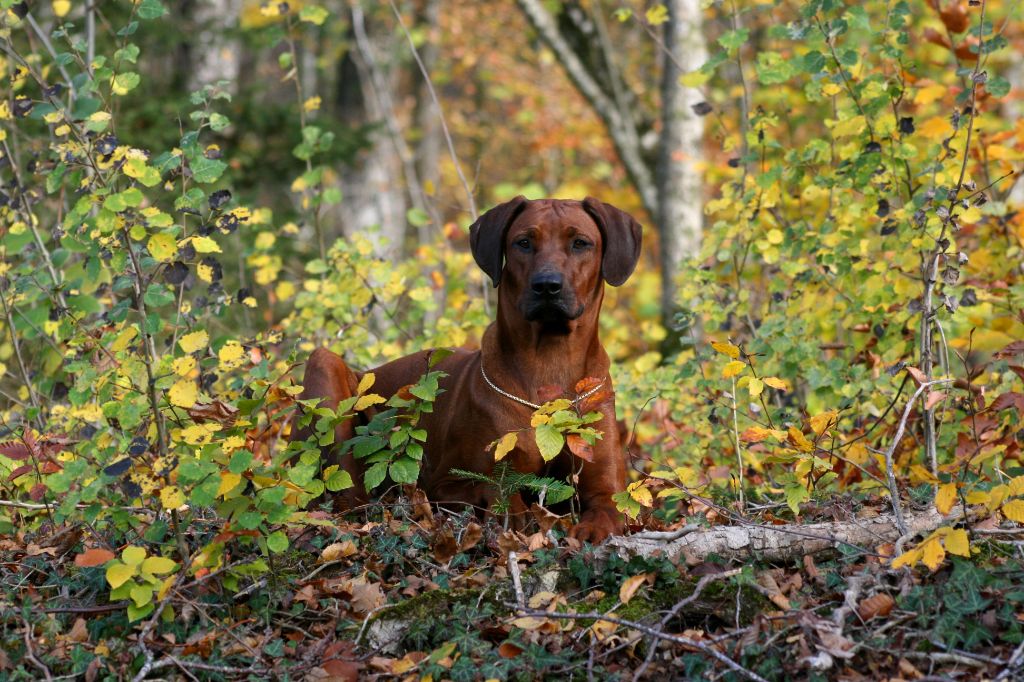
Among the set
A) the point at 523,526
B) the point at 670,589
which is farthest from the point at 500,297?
the point at 670,589

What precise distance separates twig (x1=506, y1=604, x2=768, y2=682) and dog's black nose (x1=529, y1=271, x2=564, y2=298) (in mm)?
1457

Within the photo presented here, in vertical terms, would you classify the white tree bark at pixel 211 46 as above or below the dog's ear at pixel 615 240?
above

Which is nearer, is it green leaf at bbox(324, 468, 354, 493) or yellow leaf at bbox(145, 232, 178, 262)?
green leaf at bbox(324, 468, 354, 493)

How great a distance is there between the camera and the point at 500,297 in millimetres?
5148

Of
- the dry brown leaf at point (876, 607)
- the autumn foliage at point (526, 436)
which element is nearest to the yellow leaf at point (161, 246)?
the autumn foliage at point (526, 436)

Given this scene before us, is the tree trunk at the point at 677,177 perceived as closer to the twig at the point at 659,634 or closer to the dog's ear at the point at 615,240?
the dog's ear at the point at 615,240

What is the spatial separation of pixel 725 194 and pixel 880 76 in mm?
971

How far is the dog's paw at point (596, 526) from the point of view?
15.0 ft

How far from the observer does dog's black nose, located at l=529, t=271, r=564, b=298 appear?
4.85m

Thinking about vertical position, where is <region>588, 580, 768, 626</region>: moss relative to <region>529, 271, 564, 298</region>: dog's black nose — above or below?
below

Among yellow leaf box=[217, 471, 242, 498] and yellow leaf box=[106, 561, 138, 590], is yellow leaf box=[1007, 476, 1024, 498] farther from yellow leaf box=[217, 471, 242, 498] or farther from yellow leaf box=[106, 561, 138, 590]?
yellow leaf box=[106, 561, 138, 590]

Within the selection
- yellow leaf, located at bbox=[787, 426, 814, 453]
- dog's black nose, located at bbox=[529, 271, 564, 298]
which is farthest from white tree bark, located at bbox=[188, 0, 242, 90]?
yellow leaf, located at bbox=[787, 426, 814, 453]

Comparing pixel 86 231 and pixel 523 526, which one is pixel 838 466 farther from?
pixel 86 231

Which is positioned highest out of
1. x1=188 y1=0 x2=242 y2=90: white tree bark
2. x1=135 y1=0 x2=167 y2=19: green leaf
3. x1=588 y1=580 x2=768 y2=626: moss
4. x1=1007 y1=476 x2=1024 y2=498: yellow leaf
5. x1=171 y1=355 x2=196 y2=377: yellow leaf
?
x1=188 y1=0 x2=242 y2=90: white tree bark
